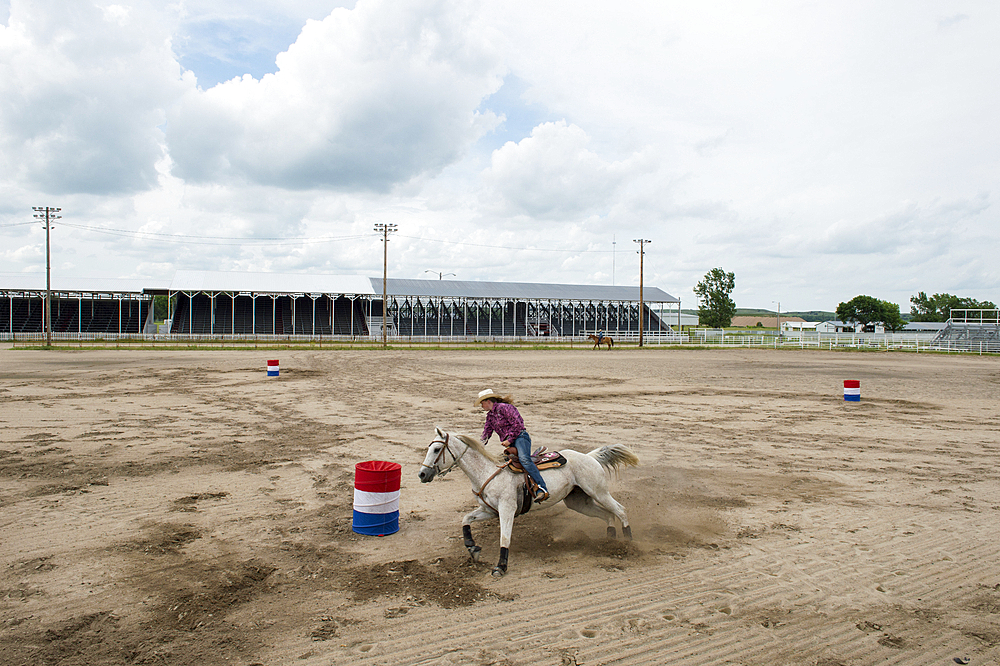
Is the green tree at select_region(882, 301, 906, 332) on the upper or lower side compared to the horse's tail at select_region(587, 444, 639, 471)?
upper

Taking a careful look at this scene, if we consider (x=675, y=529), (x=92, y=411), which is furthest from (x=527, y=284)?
(x=675, y=529)

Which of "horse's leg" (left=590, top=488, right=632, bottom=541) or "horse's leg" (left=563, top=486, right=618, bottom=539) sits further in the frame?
"horse's leg" (left=563, top=486, right=618, bottom=539)

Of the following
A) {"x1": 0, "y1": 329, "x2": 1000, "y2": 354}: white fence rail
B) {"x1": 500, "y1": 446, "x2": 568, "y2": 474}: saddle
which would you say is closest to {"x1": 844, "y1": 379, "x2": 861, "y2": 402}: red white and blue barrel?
{"x1": 500, "y1": 446, "x2": 568, "y2": 474}: saddle

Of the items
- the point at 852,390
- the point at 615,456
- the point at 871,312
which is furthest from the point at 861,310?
the point at 615,456

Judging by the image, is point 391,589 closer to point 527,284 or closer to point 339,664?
point 339,664

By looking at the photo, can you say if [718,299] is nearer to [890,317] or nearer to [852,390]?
[890,317]

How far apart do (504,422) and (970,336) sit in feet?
206

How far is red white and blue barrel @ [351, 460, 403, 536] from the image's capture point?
631 centimetres

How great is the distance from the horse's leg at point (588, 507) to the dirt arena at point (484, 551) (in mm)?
307

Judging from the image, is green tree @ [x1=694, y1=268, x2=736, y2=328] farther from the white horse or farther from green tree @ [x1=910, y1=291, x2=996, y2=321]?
the white horse

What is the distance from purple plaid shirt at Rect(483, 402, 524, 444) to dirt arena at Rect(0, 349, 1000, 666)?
1296mm

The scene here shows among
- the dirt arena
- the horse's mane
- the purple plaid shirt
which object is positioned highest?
the purple plaid shirt

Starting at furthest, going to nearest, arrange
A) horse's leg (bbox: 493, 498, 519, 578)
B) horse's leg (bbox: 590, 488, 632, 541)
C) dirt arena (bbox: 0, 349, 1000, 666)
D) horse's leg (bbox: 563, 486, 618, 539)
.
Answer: horse's leg (bbox: 563, 486, 618, 539), horse's leg (bbox: 590, 488, 632, 541), horse's leg (bbox: 493, 498, 519, 578), dirt arena (bbox: 0, 349, 1000, 666)

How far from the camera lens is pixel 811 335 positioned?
55281mm
